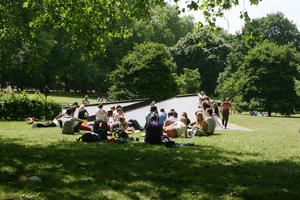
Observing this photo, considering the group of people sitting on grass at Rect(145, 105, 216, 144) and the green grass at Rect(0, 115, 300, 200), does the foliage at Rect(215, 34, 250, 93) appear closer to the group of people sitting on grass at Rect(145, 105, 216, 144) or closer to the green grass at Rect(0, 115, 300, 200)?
the group of people sitting on grass at Rect(145, 105, 216, 144)

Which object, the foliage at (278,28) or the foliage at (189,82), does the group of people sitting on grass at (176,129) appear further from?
the foliage at (278,28)

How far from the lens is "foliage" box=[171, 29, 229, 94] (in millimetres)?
64000

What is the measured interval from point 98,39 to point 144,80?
20789mm

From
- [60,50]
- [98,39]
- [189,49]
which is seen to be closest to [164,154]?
[98,39]

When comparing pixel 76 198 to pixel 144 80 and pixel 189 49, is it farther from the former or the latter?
pixel 189 49

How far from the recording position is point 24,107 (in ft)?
59.4

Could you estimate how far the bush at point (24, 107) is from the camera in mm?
17625

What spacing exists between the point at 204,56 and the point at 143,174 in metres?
60.4

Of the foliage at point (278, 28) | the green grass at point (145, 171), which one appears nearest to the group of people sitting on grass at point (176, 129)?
the green grass at point (145, 171)

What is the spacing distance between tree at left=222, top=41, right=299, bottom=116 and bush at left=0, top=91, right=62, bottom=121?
2500cm

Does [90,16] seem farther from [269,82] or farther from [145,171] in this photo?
[269,82]

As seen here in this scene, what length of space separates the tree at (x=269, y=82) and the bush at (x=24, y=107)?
82.0 ft

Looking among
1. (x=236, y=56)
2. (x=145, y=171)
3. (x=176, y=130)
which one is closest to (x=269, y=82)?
(x=236, y=56)

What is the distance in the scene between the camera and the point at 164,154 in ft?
26.6
